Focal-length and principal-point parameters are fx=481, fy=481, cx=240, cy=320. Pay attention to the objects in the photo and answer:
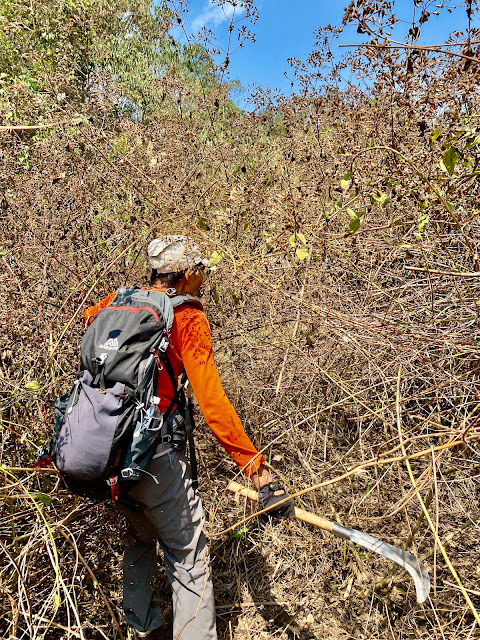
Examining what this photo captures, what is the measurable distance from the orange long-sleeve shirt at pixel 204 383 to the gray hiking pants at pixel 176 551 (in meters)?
0.26

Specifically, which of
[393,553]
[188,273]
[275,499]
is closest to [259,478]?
[275,499]

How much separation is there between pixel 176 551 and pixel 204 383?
77 cm

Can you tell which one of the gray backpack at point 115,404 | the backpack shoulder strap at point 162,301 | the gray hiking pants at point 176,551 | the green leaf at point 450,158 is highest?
the green leaf at point 450,158

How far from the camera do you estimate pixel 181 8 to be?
346cm

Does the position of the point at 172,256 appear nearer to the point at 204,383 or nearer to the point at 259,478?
the point at 204,383

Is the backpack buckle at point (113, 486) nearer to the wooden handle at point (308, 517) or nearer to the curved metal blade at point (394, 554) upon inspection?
the wooden handle at point (308, 517)

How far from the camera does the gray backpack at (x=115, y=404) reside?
171 cm

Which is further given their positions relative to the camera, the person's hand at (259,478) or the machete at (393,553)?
the person's hand at (259,478)

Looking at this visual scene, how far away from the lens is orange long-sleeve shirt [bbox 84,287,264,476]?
1897mm

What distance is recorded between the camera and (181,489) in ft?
6.66

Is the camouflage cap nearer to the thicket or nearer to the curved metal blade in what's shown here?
the thicket

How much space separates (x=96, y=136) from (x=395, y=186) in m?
1.82

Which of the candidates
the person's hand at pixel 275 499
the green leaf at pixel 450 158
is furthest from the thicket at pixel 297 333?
the person's hand at pixel 275 499

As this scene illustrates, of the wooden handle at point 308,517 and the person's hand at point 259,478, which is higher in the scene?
the person's hand at point 259,478
